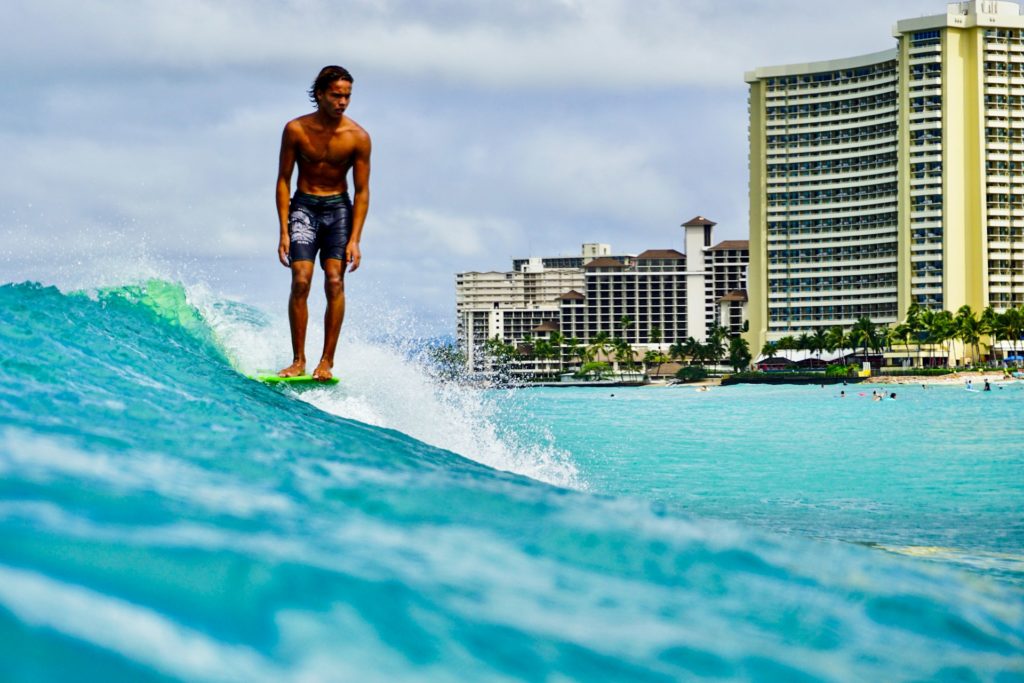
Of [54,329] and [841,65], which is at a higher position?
[841,65]

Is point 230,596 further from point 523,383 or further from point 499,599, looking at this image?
point 523,383

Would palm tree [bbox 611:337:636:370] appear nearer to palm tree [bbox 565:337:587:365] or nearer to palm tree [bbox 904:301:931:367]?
palm tree [bbox 565:337:587:365]

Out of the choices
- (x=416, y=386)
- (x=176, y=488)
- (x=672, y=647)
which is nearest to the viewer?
(x=672, y=647)

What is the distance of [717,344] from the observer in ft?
504

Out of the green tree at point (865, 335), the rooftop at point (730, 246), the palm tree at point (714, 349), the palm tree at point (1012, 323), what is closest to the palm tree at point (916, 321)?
the green tree at point (865, 335)

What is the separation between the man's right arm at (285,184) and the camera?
8727 millimetres

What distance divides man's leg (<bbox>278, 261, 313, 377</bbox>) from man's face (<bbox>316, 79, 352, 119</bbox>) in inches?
46.7

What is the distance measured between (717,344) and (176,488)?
15309 centimetres

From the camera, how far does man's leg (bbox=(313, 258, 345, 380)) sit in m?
8.88

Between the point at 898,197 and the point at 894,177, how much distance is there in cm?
277

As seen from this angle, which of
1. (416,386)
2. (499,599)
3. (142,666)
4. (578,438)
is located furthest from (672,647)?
(578,438)

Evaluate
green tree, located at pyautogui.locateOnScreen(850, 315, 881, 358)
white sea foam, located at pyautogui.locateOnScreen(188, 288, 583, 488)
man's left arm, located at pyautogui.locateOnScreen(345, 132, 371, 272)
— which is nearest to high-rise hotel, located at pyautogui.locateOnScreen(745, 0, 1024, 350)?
green tree, located at pyautogui.locateOnScreen(850, 315, 881, 358)

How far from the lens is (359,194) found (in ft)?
29.4

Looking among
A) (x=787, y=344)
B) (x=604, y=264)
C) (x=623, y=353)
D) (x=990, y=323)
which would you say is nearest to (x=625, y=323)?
(x=623, y=353)
